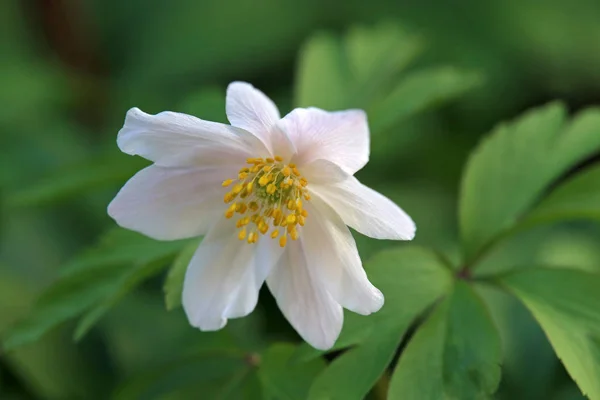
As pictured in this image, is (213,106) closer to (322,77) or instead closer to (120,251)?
(322,77)

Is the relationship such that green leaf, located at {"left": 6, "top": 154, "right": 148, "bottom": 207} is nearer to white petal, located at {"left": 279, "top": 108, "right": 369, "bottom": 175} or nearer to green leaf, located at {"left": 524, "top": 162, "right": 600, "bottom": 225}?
Result: white petal, located at {"left": 279, "top": 108, "right": 369, "bottom": 175}

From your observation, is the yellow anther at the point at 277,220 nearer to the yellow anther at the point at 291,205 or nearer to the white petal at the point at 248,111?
the yellow anther at the point at 291,205

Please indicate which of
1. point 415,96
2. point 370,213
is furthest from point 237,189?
point 415,96

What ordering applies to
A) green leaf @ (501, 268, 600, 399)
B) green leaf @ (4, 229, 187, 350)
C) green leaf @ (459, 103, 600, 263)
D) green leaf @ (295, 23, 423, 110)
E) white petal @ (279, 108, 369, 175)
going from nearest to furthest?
white petal @ (279, 108, 369, 175)
green leaf @ (501, 268, 600, 399)
green leaf @ (4, 229, 187, 350)
green leaf @ (459, 103, 600, 263)
green leaf @ (295, 23, 423, 110)

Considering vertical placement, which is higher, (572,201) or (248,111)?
(248,111)

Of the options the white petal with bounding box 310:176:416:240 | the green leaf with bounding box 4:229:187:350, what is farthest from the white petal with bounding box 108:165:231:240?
the white petal with bounding box 310:176:416:240

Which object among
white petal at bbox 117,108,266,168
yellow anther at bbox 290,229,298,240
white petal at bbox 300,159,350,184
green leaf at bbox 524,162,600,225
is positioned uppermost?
white petal at bbox 117,108,266,168

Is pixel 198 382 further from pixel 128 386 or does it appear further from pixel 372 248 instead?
pixel 372 248
